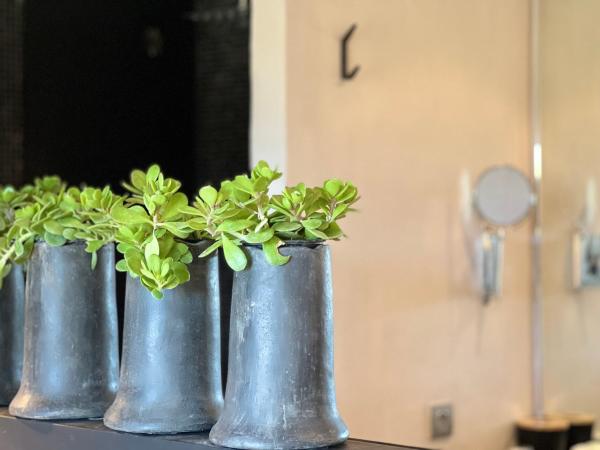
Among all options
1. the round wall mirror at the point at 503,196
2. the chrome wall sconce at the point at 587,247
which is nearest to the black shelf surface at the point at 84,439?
the round wall mirror at the point at 503,196

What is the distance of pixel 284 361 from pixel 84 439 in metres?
0.22

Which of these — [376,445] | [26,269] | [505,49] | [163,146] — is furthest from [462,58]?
[376,445]

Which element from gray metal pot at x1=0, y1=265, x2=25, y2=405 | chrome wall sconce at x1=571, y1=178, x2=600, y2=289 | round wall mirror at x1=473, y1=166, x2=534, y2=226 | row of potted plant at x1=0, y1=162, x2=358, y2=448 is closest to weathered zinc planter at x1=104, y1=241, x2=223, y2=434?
row of potted plant at x1=0, y1=162, x2=358, y2=448

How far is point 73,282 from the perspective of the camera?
89 cm

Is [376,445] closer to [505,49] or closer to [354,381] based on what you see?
[354,381]

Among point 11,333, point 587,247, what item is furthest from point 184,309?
point 587,247

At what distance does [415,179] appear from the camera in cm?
236

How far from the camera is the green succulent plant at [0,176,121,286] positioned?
33.9 inches

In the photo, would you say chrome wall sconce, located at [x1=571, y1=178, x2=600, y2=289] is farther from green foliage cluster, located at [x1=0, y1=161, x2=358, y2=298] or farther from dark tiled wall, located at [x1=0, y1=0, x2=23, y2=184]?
green foliage cluster, located at [x1=0, y1=161, x2=358, y2=298]

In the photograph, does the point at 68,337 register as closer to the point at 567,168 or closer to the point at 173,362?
the point at 173,362

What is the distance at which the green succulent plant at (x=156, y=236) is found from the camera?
0.76 m

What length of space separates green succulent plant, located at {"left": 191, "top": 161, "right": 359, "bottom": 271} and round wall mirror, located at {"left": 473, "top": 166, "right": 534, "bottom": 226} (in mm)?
1846

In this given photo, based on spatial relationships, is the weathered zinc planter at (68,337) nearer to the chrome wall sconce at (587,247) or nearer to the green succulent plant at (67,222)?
the green succulent plant at (67,222)

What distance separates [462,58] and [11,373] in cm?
178
